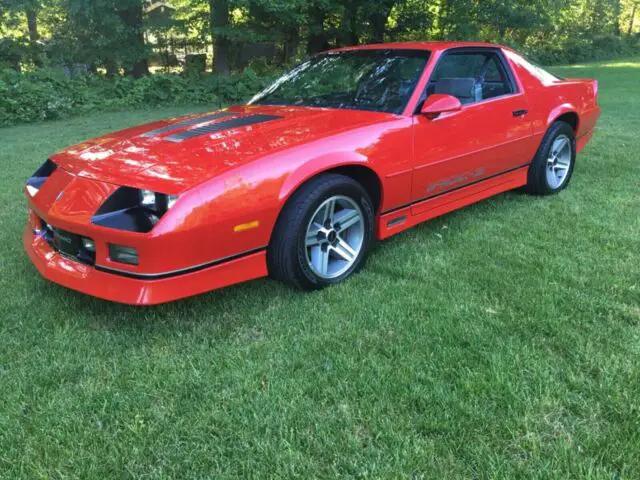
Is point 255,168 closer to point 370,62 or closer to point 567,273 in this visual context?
point 370,62

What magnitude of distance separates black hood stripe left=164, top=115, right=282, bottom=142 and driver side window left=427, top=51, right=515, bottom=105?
1164 millimetres

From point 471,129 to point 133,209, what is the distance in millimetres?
2405

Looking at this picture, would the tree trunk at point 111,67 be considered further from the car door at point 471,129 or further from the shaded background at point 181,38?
the car door at point 471,129

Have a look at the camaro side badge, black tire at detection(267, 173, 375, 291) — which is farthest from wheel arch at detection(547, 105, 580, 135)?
black tire at detection(267, 173, 375, 291)

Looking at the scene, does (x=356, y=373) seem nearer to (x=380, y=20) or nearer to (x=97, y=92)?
(x=97, y=92)

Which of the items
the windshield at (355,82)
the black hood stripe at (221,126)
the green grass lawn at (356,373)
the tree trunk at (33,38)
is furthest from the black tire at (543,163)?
the tree trunk at (33,38)

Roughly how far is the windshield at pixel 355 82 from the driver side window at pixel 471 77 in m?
0.17

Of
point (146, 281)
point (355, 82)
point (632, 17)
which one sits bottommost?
point (146, 281)

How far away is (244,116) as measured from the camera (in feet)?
12.3

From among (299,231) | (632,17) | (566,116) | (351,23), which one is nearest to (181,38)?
(351,23)

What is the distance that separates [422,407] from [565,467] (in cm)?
53

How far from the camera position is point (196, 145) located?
306 centimetres

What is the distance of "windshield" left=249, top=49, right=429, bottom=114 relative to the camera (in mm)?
3727

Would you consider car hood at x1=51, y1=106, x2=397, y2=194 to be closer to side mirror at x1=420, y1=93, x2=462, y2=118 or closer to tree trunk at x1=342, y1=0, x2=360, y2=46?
side mirror at x1=420, y1=93, x2=462, y2=118
